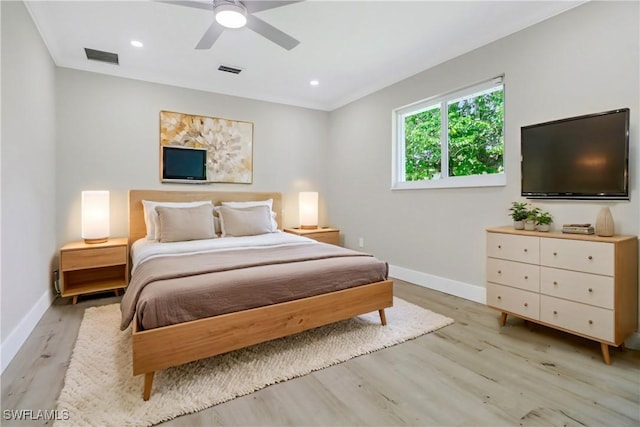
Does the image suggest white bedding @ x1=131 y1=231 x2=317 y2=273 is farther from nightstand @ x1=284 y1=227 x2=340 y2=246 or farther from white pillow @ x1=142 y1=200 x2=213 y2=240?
nightstand @ x1=284 y1=227 x2=340 y2=246

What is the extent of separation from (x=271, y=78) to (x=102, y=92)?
1969 millimetres

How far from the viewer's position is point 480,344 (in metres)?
2.22

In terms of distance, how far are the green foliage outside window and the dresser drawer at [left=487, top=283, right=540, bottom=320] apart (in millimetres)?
1177

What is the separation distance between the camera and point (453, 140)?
11.2 feet

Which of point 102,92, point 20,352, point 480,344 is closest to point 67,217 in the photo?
point 102,92

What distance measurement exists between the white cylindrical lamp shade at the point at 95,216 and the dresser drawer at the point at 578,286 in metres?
4.07

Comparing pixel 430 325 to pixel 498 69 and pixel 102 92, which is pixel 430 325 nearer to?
pixel 498 69

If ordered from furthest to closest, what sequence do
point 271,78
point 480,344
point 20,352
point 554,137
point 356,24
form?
point 271,78, point 356,24, point 554,137, point 480,344, point 20,352

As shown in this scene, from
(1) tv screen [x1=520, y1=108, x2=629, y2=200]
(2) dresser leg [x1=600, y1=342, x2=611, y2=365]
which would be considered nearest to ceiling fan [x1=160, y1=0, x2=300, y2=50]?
(1) tv screen [x1=520, y1=108, x2=629, y2=200]

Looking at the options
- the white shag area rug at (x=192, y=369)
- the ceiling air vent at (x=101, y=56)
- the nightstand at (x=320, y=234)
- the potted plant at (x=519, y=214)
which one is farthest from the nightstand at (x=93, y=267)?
the potted plant at (x=519, y=214)

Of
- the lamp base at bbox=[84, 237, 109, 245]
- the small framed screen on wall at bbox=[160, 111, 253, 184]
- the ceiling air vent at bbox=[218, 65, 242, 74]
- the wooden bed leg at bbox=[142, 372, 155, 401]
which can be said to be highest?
the ceiling air vent at bbox=[218, 65, 242, 74]

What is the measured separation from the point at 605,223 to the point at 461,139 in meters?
1.60

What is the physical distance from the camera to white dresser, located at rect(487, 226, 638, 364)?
1896 mm

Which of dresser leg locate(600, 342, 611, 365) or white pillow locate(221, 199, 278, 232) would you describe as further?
white pillow locate(221, 199, 278, 232)
